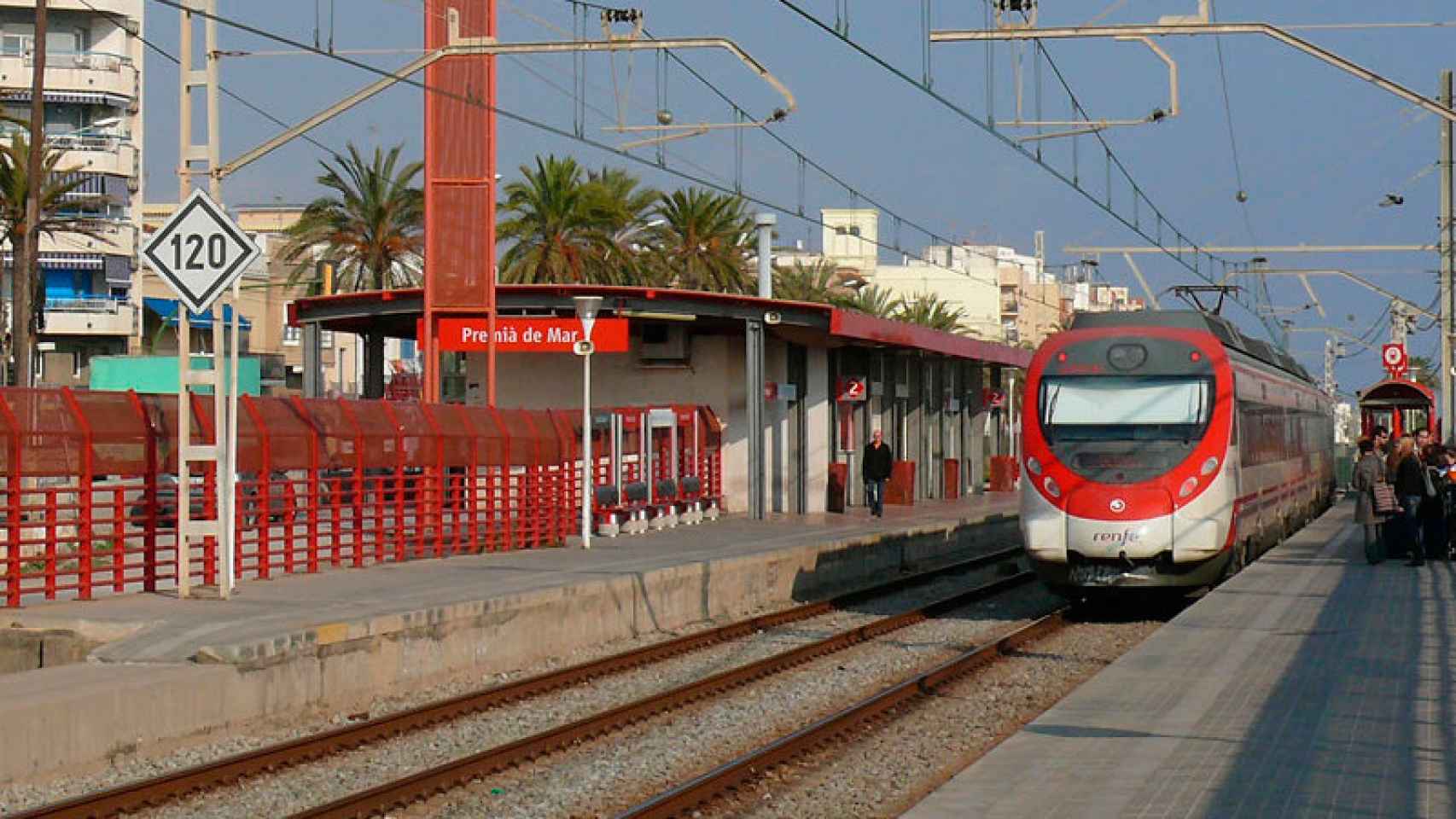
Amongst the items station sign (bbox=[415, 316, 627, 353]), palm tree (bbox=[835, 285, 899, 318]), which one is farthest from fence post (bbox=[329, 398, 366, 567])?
palm tree (bbox=[835, 285, 899, 318])

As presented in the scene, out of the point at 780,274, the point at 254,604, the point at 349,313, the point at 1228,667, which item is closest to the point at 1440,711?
the point at 1228,667

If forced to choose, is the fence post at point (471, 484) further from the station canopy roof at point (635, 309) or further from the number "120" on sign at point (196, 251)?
the number "120" on sign at point (196, 251)

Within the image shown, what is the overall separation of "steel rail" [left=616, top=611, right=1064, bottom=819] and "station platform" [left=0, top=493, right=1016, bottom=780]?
3.72m

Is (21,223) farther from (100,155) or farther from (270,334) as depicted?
(270,334)

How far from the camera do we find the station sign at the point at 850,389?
39.1 meters

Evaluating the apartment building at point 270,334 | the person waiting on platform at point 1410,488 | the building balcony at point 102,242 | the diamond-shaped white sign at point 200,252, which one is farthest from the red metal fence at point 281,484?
the apartment building at point 270,334

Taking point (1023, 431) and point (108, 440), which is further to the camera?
point (1023, 431)

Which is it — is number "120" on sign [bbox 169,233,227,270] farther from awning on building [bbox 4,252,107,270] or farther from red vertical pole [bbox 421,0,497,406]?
awning on building [bbox 4,252,107,270]

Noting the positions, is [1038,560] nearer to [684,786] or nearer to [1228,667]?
[1228,667]

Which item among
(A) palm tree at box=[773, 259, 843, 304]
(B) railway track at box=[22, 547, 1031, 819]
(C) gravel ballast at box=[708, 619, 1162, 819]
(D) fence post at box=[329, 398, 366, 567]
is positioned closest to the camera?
(B) railway track at box=[22, 547, 1031, 819]

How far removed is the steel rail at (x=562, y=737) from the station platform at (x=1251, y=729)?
309 cm

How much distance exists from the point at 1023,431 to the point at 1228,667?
6.68 meters

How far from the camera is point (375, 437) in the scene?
2278 cm

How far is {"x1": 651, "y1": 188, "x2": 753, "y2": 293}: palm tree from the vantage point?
5850cm
